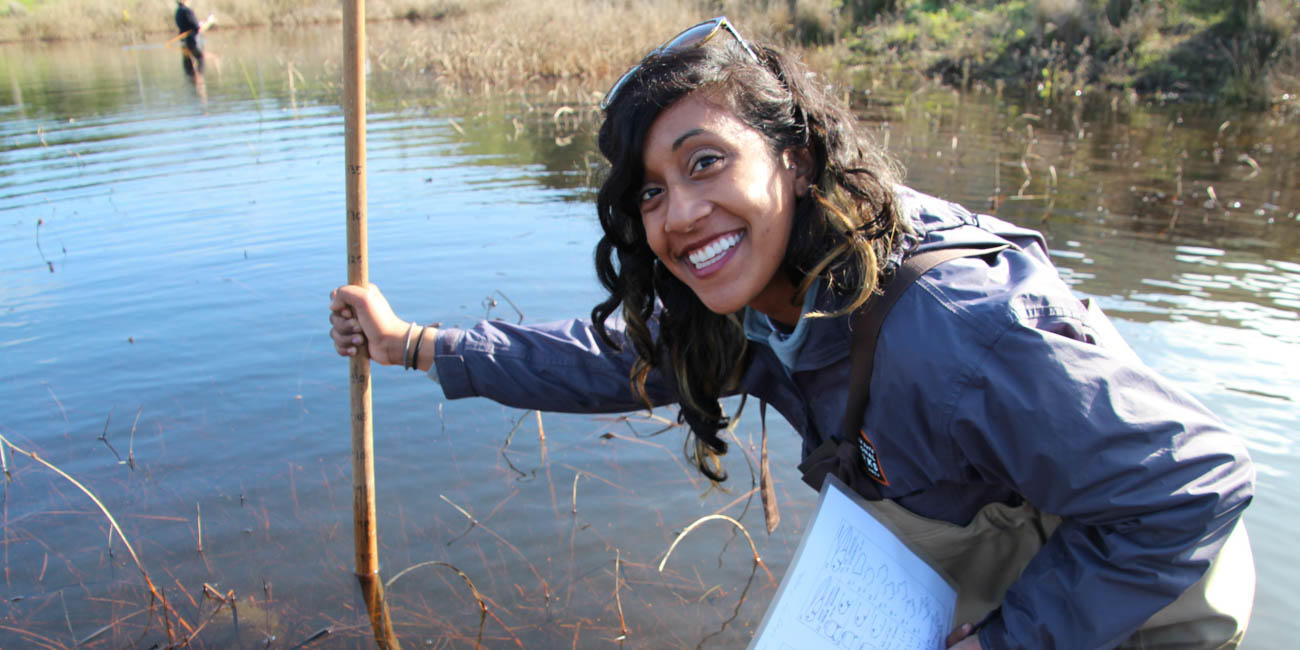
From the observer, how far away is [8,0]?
33.6 meters

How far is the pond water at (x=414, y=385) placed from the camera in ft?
11.7

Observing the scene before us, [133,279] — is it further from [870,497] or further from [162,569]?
[870,497]

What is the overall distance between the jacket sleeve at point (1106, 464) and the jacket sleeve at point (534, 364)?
123 cm

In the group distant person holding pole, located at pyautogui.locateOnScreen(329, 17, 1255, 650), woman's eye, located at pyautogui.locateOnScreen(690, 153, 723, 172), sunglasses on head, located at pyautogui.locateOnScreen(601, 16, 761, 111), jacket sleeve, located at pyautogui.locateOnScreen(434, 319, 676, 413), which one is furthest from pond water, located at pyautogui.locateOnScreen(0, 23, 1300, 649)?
sunglasses on head, located at pyautogui.locateOnScreen(601, 16, 761, 111)

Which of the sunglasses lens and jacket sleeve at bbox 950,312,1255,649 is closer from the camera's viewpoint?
jacket sleeve at bbox 950,312,1255,649

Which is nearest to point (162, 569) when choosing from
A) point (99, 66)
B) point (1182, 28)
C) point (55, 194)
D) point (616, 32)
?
point (55, 194)

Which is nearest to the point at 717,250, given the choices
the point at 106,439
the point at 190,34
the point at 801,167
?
the point at 801,167

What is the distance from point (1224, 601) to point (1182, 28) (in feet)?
62.4

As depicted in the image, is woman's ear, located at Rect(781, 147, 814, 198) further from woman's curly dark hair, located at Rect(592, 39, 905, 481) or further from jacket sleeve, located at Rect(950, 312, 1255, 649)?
jacket sleeve, located at Rect(950, 312, 1255, 649)

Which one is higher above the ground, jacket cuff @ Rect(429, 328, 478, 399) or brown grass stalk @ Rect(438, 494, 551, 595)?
jacket cuff @ Rect(429, 328, 478, 399)

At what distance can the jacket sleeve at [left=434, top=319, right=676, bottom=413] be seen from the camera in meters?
2.80

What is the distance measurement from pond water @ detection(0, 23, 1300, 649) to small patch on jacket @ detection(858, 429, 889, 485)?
1.45 metres

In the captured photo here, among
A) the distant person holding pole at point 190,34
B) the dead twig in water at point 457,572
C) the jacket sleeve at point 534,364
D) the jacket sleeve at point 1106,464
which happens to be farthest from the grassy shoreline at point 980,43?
the jacket sleeve at point 1106,464

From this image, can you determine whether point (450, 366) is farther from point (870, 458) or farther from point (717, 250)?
point (870, 458)
